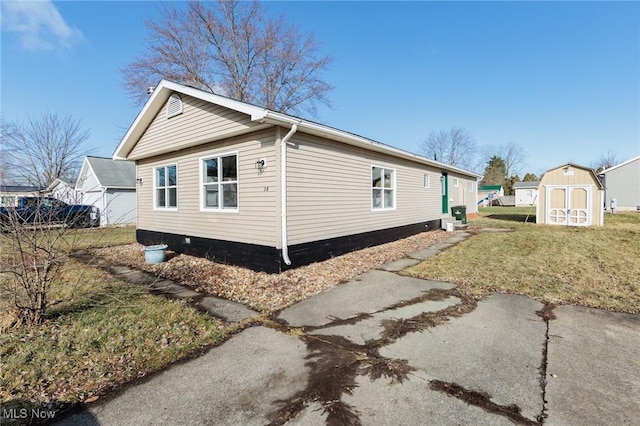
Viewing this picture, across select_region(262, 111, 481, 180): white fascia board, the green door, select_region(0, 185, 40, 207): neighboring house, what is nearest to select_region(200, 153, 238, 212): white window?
select_region(262, 111, 481, 180): white fascia board

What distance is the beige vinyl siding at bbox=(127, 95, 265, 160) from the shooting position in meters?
6.73

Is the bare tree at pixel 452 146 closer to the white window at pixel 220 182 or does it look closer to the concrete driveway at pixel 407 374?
the white window at pixel 220 182

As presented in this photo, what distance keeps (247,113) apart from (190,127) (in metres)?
2.78

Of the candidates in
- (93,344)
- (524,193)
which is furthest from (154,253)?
(524,193)

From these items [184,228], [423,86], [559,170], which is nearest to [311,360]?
[184,228]

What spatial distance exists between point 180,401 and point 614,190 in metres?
36.9

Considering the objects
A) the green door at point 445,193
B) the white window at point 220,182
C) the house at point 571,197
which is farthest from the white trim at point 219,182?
the house at point 571,197

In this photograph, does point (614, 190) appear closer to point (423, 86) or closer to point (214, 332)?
point (423, 86)

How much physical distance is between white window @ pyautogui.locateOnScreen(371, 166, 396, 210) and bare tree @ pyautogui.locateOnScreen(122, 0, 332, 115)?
15.3 m

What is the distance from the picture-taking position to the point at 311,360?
122 inches

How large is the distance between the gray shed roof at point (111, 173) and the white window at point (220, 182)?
48.6 ft

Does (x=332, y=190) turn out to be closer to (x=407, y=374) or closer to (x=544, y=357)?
(x=407, y=374)

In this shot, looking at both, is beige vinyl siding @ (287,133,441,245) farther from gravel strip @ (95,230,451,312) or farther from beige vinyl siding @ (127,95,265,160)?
beige vinyl siding @ (127,95,265,160)

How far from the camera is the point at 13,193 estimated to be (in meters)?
4.18
